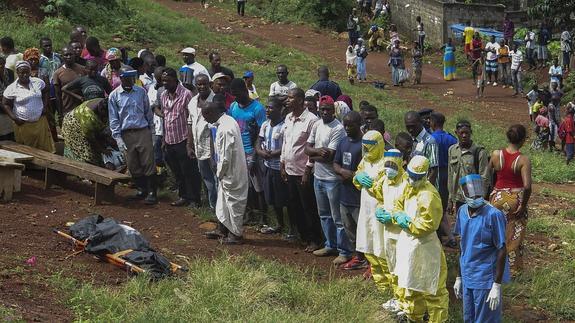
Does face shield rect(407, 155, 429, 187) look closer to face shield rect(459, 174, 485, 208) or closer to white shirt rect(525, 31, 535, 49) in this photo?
face shield rect(459, 174, 485, 208)

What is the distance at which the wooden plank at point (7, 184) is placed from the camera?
35.0 feet

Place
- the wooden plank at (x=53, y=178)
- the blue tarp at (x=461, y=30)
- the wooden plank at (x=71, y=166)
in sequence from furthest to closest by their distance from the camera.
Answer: the blue tarp at (x=461, y=30), the wooden plank at (x=53, y=178), the wooden plank at (x=71, y=166)

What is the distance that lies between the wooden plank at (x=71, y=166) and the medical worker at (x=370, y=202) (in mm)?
3446

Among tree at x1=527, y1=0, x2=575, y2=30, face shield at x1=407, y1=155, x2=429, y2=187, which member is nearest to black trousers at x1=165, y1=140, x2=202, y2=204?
face shield at x1=407, y1=155, x2=429, y2=187

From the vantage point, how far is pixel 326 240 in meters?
10.1

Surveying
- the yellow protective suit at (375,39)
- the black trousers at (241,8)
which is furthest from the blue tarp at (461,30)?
the black trousers at (241,8)

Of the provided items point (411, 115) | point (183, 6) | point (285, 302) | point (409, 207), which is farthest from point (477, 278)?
point (183, 6)

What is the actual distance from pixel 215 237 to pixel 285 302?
239cm

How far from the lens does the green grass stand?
7.46 m

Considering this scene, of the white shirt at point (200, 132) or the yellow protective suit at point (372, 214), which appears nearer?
the yellow protective suit at point (372, 214)

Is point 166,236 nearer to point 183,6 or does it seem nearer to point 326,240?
point 326,240

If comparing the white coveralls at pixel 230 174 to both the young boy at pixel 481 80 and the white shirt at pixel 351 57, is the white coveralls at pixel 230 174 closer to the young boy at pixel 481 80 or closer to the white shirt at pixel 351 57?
the white shirt at pixel 351 57

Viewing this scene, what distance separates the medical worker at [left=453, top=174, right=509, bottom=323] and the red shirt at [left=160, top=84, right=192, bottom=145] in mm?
4696

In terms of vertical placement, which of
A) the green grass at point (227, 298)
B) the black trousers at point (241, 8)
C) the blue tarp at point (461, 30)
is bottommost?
the green grass at point (227, 298)
